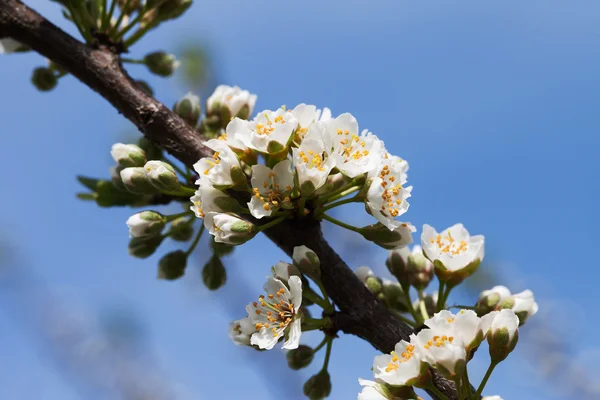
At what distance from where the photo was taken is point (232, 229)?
7.40 feet

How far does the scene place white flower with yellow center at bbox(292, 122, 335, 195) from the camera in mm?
2209

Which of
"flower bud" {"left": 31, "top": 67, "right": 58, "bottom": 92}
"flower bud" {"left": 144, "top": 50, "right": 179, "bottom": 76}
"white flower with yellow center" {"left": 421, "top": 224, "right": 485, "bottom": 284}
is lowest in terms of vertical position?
"flower bud" {"left": 31, "top": 67, "right": 58, "bottom": 92}

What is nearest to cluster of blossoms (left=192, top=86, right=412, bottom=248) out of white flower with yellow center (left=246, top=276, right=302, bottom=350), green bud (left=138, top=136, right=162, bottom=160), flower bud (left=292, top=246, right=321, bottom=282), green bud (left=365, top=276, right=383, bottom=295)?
flower bud (left=292, top=246, right=321, bottom=282)

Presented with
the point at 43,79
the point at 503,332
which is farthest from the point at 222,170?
the point at 43,79

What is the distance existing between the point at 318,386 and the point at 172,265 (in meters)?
0.98

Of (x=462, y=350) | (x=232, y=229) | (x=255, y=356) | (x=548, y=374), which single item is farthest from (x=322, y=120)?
(x=548, y=374)

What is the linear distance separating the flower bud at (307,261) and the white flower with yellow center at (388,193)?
30 cm

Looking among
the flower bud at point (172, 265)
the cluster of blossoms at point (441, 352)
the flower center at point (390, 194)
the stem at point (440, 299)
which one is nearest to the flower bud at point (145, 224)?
the flower bud at point (172, 265)

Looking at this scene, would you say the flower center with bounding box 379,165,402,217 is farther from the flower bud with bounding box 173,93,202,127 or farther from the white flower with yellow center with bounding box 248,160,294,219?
the flower bud with bounding box 173,93,202,127

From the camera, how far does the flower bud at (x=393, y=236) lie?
2.48 metres

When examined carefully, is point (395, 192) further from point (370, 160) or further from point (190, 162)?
point (190, 162)

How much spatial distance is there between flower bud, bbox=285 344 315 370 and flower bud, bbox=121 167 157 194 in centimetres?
100

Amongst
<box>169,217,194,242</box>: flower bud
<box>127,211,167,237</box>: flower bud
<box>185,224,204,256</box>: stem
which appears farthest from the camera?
<box>169,217,194,242</box>: flower bud

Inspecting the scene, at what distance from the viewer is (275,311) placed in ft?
7.85
